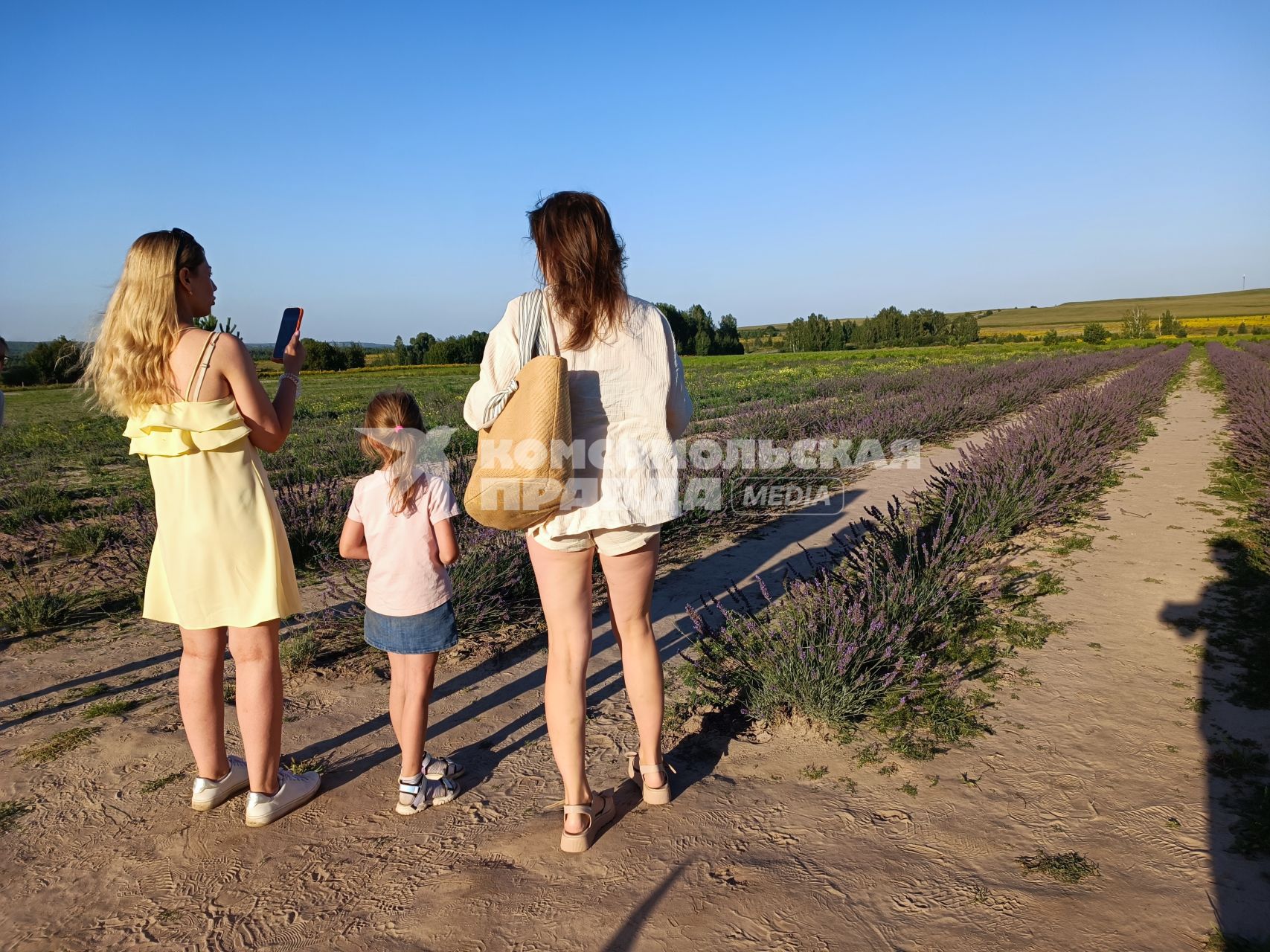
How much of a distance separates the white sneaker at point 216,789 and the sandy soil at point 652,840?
4 centimetres

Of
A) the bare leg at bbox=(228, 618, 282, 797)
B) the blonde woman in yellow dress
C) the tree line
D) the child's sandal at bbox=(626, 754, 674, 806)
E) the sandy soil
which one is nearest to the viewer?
the sandy soil

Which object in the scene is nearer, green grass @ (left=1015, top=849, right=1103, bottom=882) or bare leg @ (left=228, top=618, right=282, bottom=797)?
green grass @ (left=1015, top=849, right=1103, bottom=882)

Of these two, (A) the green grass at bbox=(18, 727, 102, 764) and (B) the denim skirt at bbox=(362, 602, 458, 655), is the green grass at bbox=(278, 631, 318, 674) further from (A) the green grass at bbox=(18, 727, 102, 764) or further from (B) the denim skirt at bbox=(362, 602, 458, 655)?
(B) the denim skirt at bbox=(362, 602, 458, 655)

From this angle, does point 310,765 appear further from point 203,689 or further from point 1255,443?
point 1255,443

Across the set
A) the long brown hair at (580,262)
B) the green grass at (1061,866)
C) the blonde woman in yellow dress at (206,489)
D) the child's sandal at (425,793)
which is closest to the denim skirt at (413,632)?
the blonde woman in yellow dress at (206,489)

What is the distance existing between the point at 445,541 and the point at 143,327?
102 cm

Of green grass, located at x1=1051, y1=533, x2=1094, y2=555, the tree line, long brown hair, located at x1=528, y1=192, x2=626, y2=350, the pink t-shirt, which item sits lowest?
green grass, located at x1=1051, y1=533, x2=1094, y2=555

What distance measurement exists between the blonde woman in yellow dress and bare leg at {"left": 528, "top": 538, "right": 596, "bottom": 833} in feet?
2.77

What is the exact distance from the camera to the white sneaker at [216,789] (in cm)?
239

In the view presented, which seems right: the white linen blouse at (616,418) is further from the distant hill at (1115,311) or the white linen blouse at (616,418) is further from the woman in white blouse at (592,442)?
the distant hill at (1115,311)

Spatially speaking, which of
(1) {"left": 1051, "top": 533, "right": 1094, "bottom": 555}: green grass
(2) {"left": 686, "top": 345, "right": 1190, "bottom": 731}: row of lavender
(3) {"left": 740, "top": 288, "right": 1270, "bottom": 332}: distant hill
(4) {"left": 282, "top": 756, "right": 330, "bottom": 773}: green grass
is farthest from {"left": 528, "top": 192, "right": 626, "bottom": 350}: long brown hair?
(3) {"left": 740, "top": 288, "right": 1270, "bottom": 332}: distant hill

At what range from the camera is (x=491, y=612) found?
159 inches

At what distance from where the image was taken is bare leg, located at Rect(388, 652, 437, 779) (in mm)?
2402

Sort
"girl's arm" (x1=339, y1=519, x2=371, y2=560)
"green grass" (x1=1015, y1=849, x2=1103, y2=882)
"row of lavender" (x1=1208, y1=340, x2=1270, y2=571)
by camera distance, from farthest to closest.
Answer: "row of lavender" (x1=1208, y1=340, x2=1270, y2=571) < "girl's arm" (x1=339, y1=519, x2=371, y2=560) < "green grass" (x1=1015, y1=849, x2=1103, y2=882)
